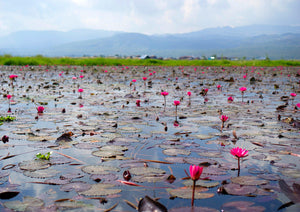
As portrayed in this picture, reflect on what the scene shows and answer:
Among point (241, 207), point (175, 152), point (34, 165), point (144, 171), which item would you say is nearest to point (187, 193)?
point (241, 207)

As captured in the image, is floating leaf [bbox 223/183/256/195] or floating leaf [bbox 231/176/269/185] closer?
floating leaf [bbox 223/183/256/195]

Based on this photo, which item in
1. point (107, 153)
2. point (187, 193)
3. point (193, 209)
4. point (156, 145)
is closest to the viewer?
point (193, 209)

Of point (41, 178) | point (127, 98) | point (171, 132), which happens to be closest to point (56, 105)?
point (127, 98)

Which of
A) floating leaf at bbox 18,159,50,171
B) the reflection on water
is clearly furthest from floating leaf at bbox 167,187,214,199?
floating leaf at bbox 18,159,50,171

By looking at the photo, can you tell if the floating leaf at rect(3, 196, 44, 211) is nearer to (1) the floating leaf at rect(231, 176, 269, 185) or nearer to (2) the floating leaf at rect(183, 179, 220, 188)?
(2) the floating leaf at rect(183, 179, 220, 188)

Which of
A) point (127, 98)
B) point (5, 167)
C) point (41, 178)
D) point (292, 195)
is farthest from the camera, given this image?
point (127, 98)

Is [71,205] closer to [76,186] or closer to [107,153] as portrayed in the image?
[76,186]

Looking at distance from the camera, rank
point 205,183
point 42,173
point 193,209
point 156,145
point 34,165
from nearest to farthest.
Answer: point 193,209, point 205,183, point 42,173, point 34,165, point 156,145

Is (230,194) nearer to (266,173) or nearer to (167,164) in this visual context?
(266,173)

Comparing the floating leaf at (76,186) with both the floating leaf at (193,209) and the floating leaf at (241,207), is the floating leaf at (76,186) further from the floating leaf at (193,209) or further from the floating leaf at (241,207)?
the floating leaf at (241,207)

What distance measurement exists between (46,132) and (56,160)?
0.99 metres

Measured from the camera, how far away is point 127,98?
19.9 ft

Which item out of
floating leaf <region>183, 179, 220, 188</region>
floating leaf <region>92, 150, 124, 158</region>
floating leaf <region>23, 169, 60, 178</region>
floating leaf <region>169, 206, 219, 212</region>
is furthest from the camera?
floating leaf <region>92, 150, 124, 158</region>

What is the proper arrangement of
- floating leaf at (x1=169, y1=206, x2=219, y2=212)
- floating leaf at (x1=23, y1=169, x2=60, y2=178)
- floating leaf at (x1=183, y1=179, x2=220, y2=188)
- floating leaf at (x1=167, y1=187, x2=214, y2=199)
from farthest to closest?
floating leaf at (x1=23, y1=169, x2=60, y2=178), floating leaf at (x1=183, y1=179, x2=220, y2=188), floating leaf at (x1=167, y1=187, x2=214, y2=199), floating leaf at (x1=169, y1=206, x2=219, y2=212)
